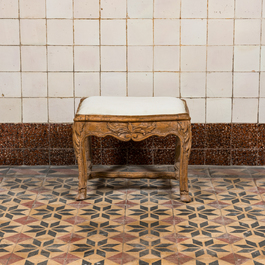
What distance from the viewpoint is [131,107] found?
3.14m

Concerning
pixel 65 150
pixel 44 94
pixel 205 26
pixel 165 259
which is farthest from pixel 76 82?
pixel 165 259

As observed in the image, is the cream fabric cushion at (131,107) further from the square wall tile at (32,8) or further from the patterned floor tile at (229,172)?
the square wall tile at (32,8)

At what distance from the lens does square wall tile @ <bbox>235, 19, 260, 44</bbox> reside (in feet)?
12.5

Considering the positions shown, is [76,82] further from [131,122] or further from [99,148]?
[131,122]

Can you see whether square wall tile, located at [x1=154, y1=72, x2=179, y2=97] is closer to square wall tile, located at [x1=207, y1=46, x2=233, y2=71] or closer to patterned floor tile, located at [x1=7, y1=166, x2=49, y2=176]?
square wall tile, located at [x1=207, y1=46, x2=233, y2=71]

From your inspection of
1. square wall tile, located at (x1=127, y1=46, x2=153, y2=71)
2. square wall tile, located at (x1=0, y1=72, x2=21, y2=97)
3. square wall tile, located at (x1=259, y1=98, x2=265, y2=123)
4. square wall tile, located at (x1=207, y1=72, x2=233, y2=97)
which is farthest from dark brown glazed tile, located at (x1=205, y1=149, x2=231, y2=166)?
square wall tile, located at (x1=0, y1=72, x2=21, y2=97)

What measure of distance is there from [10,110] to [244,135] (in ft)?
7.28

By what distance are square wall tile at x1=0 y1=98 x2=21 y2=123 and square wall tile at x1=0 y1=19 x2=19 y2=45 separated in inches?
21.0

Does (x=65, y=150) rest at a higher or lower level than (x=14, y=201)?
higher

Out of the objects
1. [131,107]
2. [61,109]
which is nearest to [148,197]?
[131,107]

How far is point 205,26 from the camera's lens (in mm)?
3830

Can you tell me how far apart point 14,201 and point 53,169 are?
790 mm

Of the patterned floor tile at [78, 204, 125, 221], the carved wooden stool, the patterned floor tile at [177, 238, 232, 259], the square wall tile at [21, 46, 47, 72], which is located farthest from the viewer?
the square wall tile at [21, 46, 47, 72]

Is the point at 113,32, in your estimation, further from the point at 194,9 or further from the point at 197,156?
the point at 197,156
